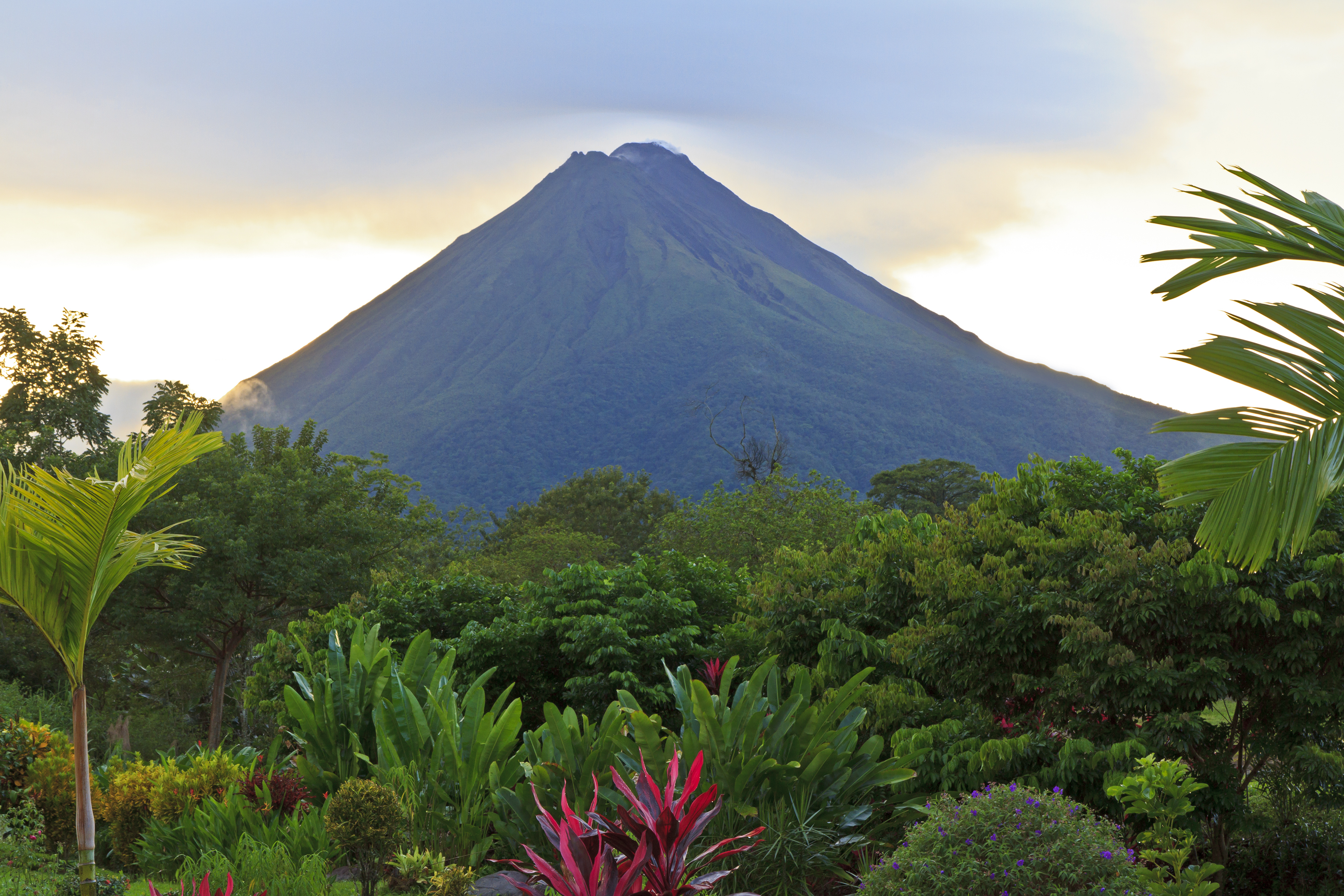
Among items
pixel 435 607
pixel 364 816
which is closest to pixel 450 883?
pixel 364 816

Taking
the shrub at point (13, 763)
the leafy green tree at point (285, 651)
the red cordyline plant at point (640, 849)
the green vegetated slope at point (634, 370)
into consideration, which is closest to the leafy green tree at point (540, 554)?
the leafy green tree at point (285, 651)

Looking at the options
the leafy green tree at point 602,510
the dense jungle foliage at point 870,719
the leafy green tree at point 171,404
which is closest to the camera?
the dense jungle foliage at point 870,719

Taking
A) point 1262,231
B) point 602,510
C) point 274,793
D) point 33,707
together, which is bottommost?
point 33,707

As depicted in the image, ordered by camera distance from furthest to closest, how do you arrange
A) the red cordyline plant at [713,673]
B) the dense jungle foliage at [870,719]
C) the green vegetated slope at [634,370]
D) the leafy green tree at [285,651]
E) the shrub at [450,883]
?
the green vegetated slope at [634,370] → the leafy green tree at [285,651] → the red cordyline plant at [713,673] → the dense jungle foliage at [870,719] → the shrub at [450,883]

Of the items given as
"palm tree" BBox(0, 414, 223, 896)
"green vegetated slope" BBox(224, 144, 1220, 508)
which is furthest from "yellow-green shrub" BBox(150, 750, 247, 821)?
"green vegetated slope" BBox(224, 144, 1220, 508)

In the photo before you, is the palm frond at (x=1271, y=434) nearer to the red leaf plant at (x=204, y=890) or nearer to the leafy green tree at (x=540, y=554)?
the red leaf plant at (x=204, y=890)

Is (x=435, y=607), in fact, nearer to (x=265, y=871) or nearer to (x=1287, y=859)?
(x=265, y=871)
